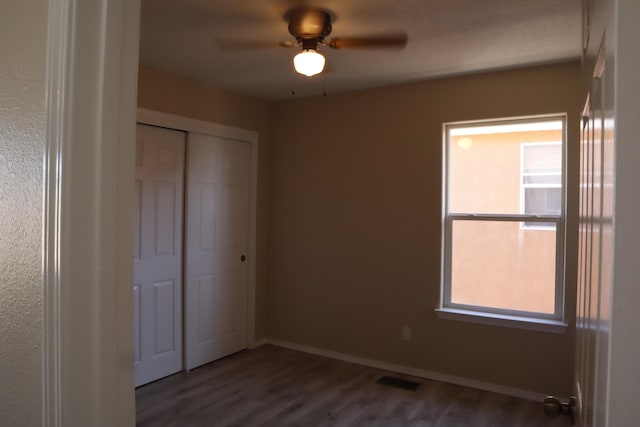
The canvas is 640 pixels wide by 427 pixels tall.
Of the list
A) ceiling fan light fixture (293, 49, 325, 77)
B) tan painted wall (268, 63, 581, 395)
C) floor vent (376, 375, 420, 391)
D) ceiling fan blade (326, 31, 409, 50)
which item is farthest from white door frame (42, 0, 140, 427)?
tan painted wall (268, 63, 581, 395)

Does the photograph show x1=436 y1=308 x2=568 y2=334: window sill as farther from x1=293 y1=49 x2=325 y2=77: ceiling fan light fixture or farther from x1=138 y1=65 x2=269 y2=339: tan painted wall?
x1=293 y1=49 x2=325 y2=77: ceiling fan light fixture

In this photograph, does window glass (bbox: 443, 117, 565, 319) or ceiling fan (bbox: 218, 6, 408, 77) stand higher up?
ceiling fan (bbox: 218, 6, 408, 77)

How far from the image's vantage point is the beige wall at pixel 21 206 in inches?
34.8

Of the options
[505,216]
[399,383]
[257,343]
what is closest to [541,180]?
→ [505,216]

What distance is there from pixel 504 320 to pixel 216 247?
255 cm

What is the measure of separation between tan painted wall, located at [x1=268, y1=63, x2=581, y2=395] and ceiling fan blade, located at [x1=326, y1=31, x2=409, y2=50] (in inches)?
42.2

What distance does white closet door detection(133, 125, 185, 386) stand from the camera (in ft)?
11.6

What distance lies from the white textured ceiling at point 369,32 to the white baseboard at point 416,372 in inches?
97.5

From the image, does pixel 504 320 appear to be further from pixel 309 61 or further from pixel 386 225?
pixel 309 61

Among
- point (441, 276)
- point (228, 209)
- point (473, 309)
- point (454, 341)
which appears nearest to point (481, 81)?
point (441, 276)

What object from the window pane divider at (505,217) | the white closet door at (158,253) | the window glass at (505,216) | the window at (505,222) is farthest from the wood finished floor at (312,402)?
the window pane divider at (505,217)

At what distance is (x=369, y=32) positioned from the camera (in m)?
2.79

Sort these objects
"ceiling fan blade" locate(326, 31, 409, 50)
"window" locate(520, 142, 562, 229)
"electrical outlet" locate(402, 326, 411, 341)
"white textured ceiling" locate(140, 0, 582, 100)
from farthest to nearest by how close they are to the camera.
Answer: "electrical outlet" locate(402, 326, 411, 341)
"window" locate(520, 142, 562, 229)
"ceiling fan blade" locate(326, 31, 409, 50)
"white textured ceiling" locate(140, 0, 582, 100)

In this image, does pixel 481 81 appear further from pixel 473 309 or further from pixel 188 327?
pixel 188 327
